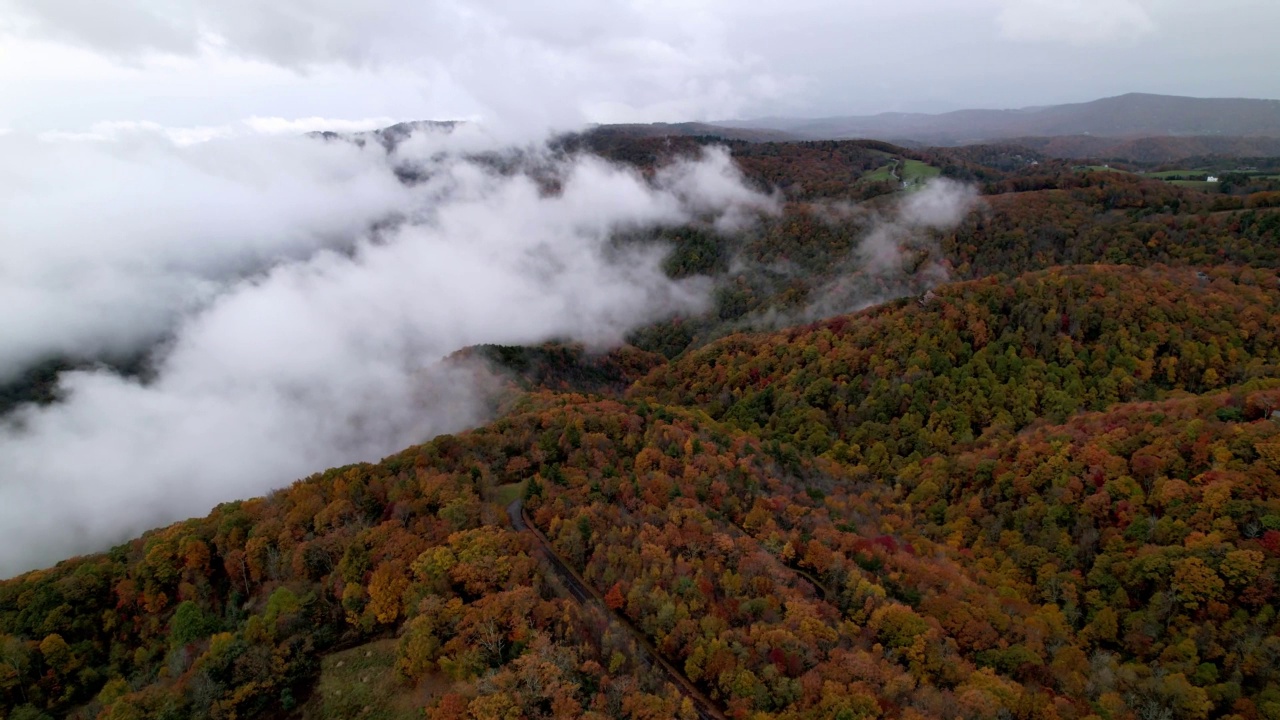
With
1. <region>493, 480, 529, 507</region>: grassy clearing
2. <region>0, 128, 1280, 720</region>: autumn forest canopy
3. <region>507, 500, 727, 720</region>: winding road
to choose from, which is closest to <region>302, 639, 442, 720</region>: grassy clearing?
<region>0, 128, 1280, 720</region>: autumn forest canopy

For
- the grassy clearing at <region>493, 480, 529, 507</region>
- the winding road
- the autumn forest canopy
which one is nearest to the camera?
the autumn forest canopy

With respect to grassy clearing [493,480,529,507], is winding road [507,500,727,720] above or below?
below

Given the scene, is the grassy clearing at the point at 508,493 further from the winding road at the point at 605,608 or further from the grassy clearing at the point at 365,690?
the grassy clearing at the point at 365,690

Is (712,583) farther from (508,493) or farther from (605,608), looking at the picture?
(508,493)

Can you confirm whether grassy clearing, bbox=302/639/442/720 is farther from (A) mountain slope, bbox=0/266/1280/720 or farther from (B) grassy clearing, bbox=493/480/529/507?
(B) grassy clearing, bbox=493/480/529/507

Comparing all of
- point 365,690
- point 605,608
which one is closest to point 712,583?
point 605,608

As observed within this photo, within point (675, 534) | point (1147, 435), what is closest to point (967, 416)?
point (1147, 435)

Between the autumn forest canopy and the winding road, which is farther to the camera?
the winding road
